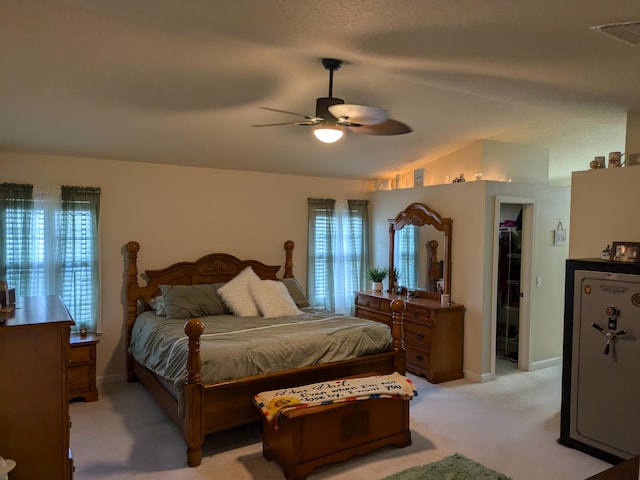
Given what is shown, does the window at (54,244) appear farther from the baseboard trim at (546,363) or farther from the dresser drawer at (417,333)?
the baseboard trim at (546,363)

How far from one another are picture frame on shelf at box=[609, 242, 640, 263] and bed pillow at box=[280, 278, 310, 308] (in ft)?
10.0

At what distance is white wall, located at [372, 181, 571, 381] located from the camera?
4656 millimetres

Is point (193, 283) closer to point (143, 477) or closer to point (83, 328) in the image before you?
point (83, 328)

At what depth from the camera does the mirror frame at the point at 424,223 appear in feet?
16.3

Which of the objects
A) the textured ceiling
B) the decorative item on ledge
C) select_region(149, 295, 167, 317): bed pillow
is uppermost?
the textured ceiling

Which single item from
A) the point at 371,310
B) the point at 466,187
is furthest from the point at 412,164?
the point at 371,310

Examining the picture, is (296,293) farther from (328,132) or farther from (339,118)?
(339,118)

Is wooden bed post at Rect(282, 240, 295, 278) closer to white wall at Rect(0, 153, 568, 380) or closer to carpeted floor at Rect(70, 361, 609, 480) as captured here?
white wall at Rect(0, 153, 568, 380)

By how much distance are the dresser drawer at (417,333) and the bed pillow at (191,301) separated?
204 cm

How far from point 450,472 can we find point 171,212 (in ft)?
12.2

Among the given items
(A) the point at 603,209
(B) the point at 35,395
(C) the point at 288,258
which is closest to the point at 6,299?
(B) the point at 35,395

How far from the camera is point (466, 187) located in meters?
4.81

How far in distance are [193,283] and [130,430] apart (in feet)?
5.80

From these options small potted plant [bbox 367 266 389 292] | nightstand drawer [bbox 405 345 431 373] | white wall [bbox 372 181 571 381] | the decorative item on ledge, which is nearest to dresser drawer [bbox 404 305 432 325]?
nightstand drawer [bbox 405 345 431 373]
